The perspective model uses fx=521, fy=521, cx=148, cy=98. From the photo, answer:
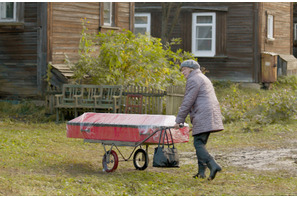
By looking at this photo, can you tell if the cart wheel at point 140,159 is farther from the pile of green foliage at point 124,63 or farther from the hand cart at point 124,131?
the pile of green foliage at point 124,63

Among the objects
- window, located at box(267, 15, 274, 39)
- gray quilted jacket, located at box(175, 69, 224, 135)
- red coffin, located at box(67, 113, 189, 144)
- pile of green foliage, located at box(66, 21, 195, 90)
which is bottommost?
red coffin, located at box(67, 113, 189, 144)

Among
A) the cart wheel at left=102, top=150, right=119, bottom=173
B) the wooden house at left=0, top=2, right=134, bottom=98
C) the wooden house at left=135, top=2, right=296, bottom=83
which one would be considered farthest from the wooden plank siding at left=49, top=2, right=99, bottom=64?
the cart wheel at left=102, top=150, right=119, bottom=173

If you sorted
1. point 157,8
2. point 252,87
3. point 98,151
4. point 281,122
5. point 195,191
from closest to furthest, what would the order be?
1. point 195,191
2. point 98,151
3. point 281,122
4. point 252,87
5. point 157,8

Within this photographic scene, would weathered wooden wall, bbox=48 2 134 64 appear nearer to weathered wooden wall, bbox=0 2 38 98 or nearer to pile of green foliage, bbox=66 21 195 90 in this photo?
weathered wooden wall, bbox=0 2 38 98

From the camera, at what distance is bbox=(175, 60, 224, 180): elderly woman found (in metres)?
7.68

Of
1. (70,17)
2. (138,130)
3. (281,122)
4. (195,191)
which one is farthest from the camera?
(70,17)

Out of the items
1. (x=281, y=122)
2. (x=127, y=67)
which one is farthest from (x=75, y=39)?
(x=281, y=122)

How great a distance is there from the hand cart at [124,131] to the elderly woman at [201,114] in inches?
15.3

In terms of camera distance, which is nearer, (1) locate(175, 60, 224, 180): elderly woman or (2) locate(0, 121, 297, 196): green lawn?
(2) locate(0, 121, 297, 196): green lawn

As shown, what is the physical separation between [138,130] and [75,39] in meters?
9.97

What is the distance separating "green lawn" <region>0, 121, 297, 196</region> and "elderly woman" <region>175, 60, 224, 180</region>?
11.6 inches

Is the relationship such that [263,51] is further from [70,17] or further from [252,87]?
[70,17]

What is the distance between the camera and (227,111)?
15.2 m

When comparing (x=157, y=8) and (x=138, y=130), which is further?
(x=157, y=8)
